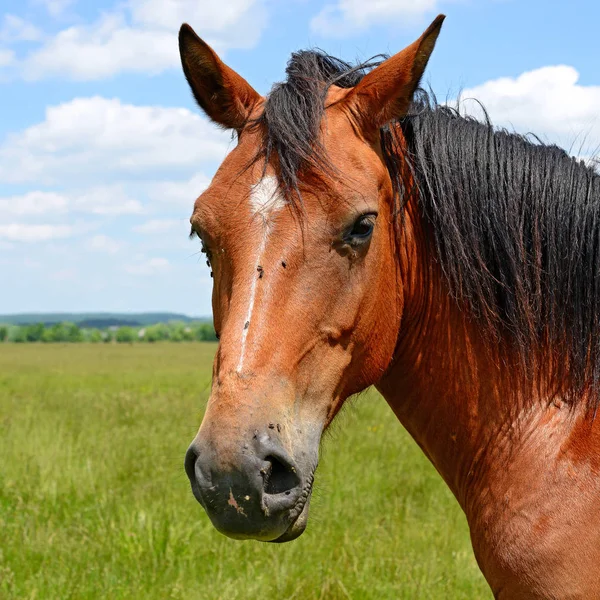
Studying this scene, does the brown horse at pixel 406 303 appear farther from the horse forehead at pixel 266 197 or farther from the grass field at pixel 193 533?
the grass field at pixel 193 533

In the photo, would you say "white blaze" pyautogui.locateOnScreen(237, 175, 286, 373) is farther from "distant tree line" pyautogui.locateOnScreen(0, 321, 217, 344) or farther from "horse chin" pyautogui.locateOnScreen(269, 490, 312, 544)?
"distant tree line" pyautogui.locateOnScreen(0, 321, 217, 344)

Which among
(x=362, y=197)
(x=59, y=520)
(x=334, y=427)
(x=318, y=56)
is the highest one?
(x=318, y=56)

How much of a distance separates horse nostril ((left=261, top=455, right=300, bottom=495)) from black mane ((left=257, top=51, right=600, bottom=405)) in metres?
1.03

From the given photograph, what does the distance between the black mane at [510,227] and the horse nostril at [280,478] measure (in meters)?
1.03

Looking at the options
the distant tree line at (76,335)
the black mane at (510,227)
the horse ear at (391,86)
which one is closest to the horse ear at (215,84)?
the black mane at (510,227)

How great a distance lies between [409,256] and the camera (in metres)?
2.74

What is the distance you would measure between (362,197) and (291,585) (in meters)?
3.14

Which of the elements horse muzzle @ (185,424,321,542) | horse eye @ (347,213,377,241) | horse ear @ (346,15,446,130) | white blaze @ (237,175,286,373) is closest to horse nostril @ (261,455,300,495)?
horse muzzle @ (185,424,321,542)

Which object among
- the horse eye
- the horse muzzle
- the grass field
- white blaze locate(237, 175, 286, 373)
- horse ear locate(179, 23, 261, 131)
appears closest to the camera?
the horse muzzle

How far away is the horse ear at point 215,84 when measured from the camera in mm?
2801

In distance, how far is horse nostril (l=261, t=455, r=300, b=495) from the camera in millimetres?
2080

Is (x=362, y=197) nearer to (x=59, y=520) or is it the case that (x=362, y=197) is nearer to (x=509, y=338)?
(x=509, y=338)

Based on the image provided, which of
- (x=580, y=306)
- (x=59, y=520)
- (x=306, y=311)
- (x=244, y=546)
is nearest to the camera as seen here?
(x=306, y=311)

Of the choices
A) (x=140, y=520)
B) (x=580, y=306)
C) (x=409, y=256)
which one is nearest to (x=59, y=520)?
(x=140, y=520)
